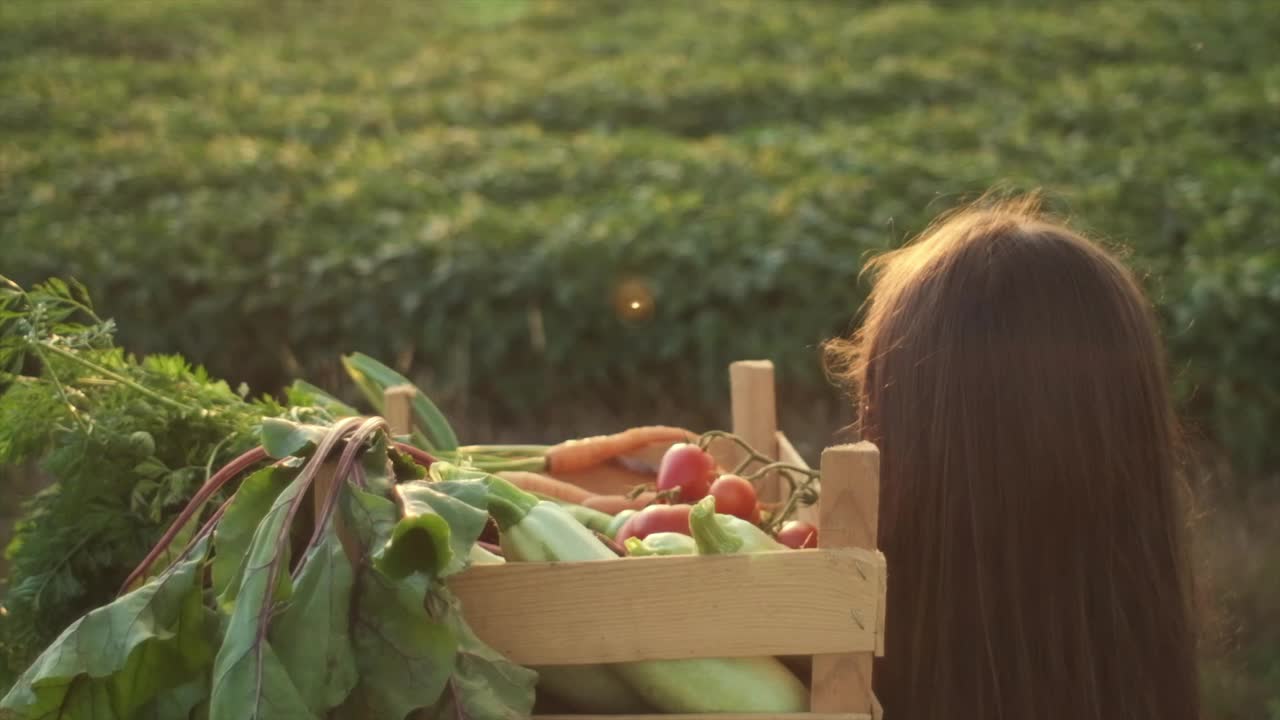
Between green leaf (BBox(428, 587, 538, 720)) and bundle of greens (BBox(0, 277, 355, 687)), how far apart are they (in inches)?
31.9

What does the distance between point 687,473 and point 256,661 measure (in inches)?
45.9

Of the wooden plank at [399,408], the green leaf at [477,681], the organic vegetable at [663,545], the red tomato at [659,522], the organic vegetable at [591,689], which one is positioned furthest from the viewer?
the wooden plank at [399,408]

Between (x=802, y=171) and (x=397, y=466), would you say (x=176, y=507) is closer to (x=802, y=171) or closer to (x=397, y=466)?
(x=397, y=466)

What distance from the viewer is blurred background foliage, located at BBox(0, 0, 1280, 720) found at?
604cm

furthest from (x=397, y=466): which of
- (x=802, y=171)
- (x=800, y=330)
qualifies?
(x=802, y=171)

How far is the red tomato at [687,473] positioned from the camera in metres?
2.58

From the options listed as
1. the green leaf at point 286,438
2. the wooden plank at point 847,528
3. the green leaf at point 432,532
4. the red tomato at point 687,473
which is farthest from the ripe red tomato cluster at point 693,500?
the green leaf at point 286,438

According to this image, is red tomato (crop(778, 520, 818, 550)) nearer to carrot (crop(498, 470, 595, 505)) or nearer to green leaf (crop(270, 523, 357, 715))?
carrot (crop(498, 470, 595, 505))

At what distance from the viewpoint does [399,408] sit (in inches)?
112

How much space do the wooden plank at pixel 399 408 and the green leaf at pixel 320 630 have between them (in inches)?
48.0

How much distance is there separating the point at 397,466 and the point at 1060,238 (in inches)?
43.5

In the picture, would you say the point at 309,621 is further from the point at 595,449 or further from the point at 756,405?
the point at 756,405

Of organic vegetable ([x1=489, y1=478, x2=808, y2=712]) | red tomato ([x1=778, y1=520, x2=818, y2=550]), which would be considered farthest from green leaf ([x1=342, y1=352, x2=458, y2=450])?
organic vegetable ([x1=489, y1=478, x2=808, y2=712])

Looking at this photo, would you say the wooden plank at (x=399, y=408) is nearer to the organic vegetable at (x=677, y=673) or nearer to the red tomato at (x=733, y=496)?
the red tomato at (x=733, y=496)
